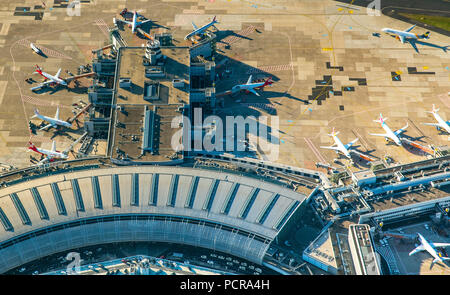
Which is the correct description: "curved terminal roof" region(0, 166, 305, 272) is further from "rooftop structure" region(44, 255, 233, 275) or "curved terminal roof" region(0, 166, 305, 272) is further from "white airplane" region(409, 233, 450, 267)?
"white airplane" region(409, 233, 450, 267)

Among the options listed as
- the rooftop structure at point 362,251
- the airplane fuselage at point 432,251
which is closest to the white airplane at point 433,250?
the airplane fuselage at point 432,251

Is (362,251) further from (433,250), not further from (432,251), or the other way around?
(433,250)

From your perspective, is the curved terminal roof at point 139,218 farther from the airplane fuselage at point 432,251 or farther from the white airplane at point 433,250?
the airplane fuselage at point 432,251

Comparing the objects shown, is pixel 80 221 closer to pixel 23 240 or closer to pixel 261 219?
pixel 23 240

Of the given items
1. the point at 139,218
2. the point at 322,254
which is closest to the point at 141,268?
the point at 139,218

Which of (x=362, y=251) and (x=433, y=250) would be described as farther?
(x=433, y=250)

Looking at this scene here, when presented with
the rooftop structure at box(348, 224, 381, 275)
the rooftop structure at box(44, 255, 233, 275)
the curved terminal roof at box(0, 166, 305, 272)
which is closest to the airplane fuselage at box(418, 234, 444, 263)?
the rooftop structure at box(348, 224, 381, 275)

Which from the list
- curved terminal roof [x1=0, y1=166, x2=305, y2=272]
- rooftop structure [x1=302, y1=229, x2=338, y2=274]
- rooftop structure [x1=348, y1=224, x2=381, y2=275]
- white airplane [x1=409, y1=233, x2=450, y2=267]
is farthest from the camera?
white airplane [x1=409, y1=233, x2=450, y2=267]

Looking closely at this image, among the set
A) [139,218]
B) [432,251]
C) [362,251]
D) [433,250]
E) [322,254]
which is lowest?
[362,251]

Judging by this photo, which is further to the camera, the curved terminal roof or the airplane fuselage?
the airplane fuselage

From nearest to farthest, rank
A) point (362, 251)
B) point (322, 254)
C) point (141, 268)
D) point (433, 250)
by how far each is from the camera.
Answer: point (141, 268) → point (362, 251) → point (322, 254) → point (433, 250)
